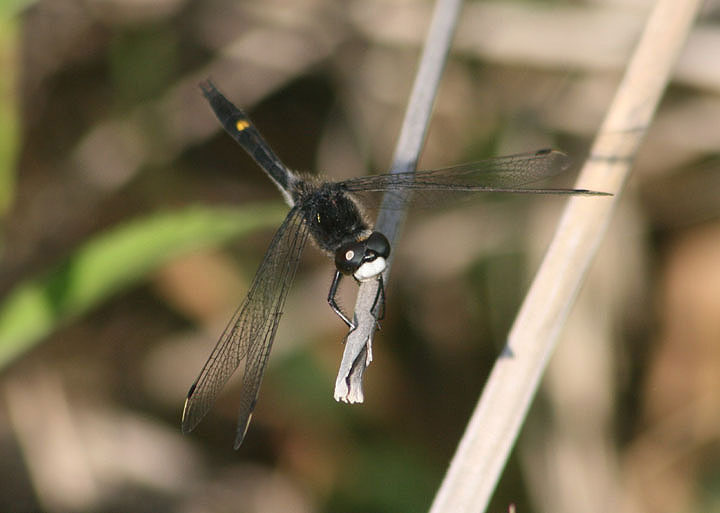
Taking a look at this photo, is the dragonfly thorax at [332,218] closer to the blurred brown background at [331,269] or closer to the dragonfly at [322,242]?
the dragonfly at [322,242]

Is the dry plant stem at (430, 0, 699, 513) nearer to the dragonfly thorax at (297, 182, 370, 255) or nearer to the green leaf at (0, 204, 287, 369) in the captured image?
the dragonfly thorax at (297, 182, 370, 255)

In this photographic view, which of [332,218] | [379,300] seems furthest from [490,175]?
[379,300]

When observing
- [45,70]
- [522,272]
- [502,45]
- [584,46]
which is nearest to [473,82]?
[502,45]

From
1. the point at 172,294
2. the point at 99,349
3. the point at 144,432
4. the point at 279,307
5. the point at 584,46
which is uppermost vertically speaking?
the point at 584,46

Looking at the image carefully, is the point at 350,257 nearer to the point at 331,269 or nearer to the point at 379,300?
the point at 379,300

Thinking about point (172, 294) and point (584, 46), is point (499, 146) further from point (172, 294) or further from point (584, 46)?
point (172, 294)

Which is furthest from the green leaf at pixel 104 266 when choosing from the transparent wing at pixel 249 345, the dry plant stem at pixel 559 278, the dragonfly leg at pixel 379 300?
the dry plant stem at pixel 559 278

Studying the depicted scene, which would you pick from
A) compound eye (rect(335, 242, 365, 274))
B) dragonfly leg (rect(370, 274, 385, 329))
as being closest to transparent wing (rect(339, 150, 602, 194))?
compound eye (rect(335, 242, 365, 274))
